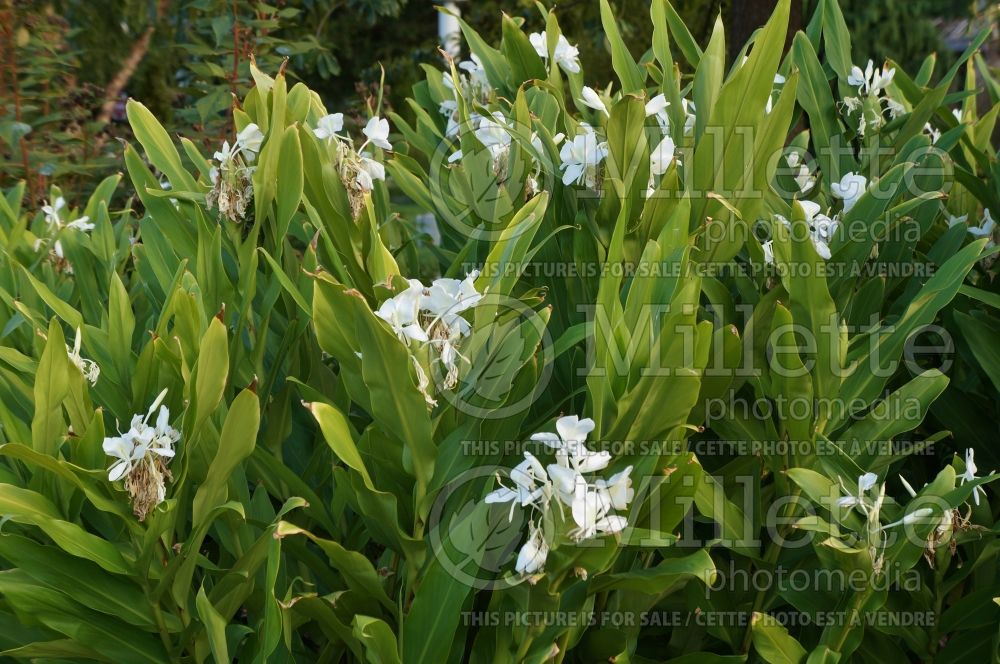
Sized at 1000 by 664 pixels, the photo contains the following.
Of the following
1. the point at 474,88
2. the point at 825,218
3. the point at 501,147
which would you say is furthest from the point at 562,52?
the point at 825,218

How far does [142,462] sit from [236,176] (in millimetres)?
462

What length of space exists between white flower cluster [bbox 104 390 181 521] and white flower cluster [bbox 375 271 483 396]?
0.98 feet

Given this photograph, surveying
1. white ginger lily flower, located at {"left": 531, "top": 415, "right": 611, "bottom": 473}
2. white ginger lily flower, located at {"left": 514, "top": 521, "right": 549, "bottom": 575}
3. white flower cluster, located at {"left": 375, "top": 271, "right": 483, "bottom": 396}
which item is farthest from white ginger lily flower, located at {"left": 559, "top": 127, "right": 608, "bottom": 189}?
white ginger lily flower, located at {"left": 514, "top": 521, "right": 549, "bottom": 575}

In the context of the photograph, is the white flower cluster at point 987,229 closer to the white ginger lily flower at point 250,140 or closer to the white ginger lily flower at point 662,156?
the white ginger lily flower at point 662,156

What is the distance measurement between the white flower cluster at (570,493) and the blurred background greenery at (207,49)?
3.61 feet

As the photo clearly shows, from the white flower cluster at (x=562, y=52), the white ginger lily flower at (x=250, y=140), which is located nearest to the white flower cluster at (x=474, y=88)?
the white flower cluster at (x=562, y=52)

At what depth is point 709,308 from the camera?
5.40 ft

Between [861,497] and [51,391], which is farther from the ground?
[51,391]

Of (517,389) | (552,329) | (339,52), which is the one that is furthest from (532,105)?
(339,52)

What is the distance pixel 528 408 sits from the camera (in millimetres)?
1315

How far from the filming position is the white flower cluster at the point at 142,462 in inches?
44.3

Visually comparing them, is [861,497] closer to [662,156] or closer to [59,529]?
[662,156]

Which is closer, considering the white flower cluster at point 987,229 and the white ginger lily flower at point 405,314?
the white ginger lily flower at point 405,314

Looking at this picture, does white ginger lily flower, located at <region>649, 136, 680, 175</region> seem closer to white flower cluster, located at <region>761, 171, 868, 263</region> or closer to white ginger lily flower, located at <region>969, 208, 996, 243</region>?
white flower cluster, located at <region>761, 171, 868, 263</region>
